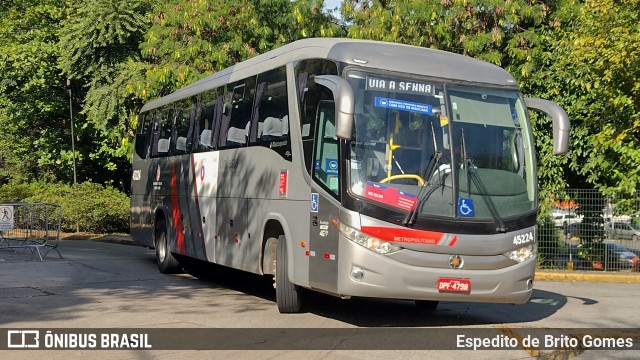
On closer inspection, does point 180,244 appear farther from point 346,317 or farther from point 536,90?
point 536,90

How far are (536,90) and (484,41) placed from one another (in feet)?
6.42

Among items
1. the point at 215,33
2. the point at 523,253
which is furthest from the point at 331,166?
the point at 215,33

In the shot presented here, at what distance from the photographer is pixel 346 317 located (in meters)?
11.5

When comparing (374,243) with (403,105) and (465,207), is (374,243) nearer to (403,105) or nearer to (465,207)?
(465,207)

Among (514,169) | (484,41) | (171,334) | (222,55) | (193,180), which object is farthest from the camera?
(222,55)

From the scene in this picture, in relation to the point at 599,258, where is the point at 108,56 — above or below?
above

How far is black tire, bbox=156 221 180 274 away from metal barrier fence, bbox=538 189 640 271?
29.4 ft

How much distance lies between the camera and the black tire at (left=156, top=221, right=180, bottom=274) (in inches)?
669

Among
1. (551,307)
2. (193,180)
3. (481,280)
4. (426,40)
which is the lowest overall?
(551,307)

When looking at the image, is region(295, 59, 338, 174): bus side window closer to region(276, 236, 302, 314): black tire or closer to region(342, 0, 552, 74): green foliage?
region(276, 236, 302, 314): black tire

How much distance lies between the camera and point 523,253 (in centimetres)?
1034

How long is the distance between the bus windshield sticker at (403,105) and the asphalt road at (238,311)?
275 centimetres

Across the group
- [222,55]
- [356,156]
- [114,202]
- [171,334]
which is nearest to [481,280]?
[356,156]

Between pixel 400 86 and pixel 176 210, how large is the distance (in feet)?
25.2
